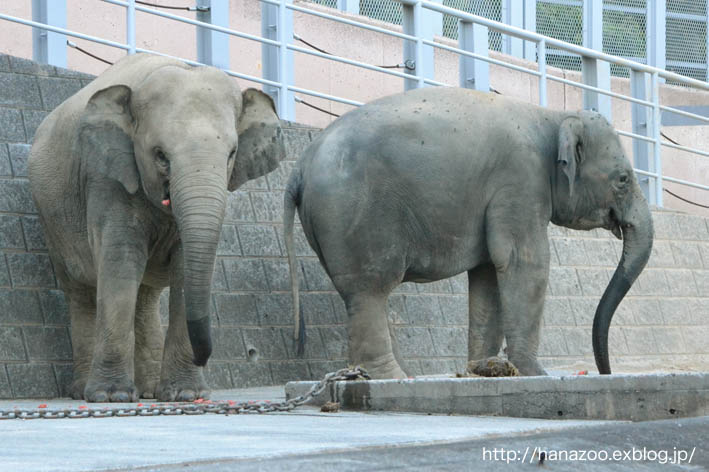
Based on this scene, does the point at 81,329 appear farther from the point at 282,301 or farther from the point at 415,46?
the point at 415,46

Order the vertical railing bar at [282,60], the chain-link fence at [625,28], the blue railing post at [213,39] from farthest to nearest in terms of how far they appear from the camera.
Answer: the chain-link fence at [625,28] < the blue railing post at [213,39] < the vertical railing bar at [282,60]

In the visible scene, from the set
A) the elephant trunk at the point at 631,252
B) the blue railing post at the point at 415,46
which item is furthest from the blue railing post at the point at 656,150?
the elephant trunk at the point at 631,252

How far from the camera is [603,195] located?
10102 mm

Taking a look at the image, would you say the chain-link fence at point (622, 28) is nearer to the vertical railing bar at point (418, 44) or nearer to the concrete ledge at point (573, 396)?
the vertical railing bar at point (418, 44)

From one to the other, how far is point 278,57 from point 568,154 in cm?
310

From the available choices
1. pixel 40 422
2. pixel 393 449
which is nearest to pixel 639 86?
pixel 40 422

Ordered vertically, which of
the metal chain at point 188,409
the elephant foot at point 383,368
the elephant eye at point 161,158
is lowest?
the metal chain at point 188,409

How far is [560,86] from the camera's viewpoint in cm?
1956

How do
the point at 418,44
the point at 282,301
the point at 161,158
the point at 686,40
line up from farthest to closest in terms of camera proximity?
the point at 686,40 < the point at 418,44 < the point at 282,301 < the point at 161,158

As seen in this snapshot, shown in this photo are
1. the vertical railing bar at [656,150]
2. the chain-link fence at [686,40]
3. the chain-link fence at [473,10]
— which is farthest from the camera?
the chain-link fence at [686,40]

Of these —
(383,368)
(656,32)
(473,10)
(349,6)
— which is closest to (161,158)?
(383,368)

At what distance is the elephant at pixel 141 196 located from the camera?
7.88 meters

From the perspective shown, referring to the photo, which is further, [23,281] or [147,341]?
[147,341]

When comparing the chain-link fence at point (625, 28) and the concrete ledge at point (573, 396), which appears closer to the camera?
the concrete ledge at point (573, 396)
